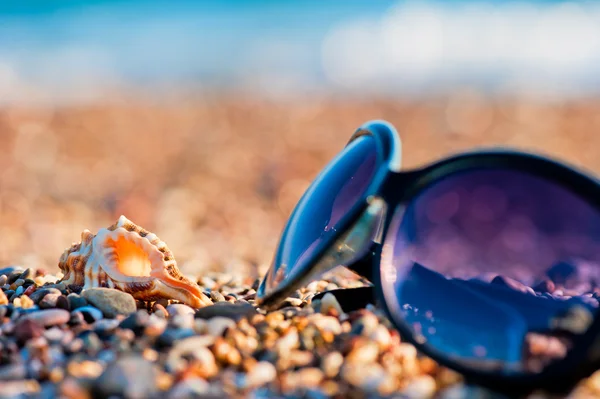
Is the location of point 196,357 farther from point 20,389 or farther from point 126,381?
point 20,389

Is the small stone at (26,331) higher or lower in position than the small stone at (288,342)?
higher

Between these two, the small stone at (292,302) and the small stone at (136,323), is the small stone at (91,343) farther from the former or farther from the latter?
the small stone at (292,302)

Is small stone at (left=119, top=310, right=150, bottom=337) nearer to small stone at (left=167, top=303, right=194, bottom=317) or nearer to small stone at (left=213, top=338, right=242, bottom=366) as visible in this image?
small stone at (left=167, top=303, right=194, bottom=317)

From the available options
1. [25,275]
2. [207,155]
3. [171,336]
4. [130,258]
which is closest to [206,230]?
[207,155]

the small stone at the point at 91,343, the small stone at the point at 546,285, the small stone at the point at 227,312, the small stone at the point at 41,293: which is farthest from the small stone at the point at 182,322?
the small stone at the point at 546,285

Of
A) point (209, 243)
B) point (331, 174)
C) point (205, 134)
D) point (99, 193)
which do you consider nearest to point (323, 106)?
point (205, 134)

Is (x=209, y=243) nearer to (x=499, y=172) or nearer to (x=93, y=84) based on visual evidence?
(x=499, y=172)
